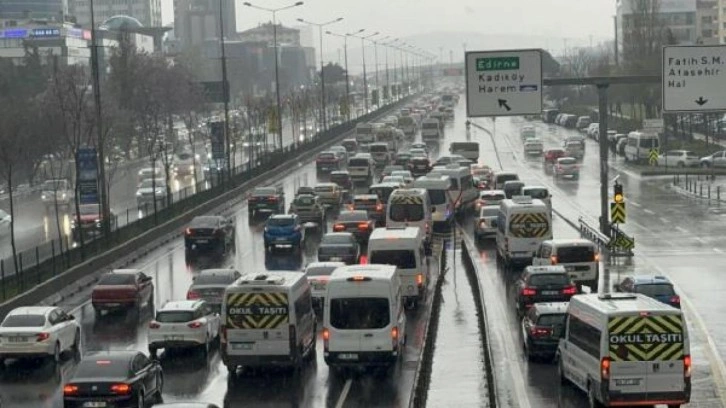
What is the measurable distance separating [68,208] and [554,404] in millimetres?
49131

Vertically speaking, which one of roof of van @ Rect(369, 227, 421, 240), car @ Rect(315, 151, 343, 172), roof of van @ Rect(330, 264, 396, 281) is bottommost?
car @ Rect(315, 151, 343, 172)

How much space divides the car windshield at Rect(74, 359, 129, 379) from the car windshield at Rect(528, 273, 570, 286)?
1399 centimetres

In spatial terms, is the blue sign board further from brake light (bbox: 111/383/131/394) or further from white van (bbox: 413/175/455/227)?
brake light (bbox: 111/383/131/394)

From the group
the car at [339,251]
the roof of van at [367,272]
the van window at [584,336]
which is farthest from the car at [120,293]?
the van window at [584,336]

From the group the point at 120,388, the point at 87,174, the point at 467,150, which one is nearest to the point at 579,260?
the point at 87,174

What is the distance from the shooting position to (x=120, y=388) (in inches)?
931

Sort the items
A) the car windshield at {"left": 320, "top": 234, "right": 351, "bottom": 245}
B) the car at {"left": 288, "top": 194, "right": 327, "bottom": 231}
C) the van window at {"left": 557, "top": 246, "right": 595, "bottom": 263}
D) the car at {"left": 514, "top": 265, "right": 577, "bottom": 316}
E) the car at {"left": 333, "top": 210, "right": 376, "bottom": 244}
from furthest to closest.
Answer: the car at {"left": 288, "top": 194, "right": 327, "bottom": 231} < the car at {"left": 333, "top": 210, "right": 376, "bottom": 244} < the car windshield at {"left": 320, "top": 234, "right": 351, "bottom": 245} < the van window at {"left": 557, "top": 246, "right": 595, "bottom": 263} < the car at {"left": 514, "top": 265, "right": 577, "bottom": 316}

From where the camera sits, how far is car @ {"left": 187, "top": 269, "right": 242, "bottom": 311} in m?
35.6

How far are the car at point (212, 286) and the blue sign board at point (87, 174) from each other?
534 inches

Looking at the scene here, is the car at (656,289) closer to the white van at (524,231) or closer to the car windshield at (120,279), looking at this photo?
the white van at (524,231)

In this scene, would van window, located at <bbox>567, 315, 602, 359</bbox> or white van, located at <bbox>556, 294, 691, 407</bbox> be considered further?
van window, located at <bbox>567, 315, 602, 359</bbox>

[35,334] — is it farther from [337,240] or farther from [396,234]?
[337,240]

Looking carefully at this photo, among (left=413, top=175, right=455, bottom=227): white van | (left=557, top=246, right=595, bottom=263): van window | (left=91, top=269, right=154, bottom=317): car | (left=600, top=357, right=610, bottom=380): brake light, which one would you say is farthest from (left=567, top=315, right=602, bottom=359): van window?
(left=413, top=175, right=455, bottom=227): white van

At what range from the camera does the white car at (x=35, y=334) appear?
30.2 metres
